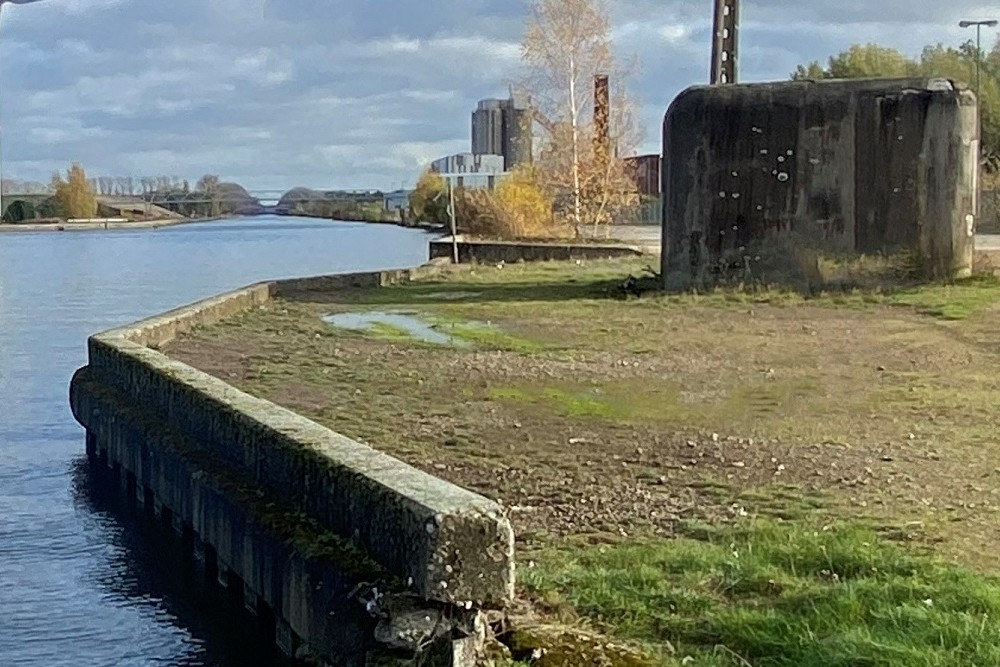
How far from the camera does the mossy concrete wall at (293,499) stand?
5.73 meters

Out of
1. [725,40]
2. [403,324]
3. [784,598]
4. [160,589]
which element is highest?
[725,40]

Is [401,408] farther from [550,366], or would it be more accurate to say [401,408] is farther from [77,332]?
[77,332]

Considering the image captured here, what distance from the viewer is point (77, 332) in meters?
29.5

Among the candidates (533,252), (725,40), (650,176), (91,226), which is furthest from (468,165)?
(91,226)

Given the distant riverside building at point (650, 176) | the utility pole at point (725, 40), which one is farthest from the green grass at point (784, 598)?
the distant riverside building at point (650, 176)

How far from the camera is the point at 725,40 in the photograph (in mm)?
28688

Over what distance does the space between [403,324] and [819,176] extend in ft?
24.0

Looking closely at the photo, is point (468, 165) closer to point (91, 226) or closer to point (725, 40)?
point (725, 40)

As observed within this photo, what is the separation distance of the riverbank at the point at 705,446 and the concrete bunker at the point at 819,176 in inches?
54.0

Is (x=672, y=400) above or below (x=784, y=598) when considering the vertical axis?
below

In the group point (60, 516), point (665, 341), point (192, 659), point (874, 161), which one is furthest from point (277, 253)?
point (192, 659)

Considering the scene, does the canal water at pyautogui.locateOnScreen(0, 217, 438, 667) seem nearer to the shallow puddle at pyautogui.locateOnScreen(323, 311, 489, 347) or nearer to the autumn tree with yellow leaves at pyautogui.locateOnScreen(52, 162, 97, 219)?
the shallow puddle at pyautogui.locateOnScreen(323, 311, 489, 347)

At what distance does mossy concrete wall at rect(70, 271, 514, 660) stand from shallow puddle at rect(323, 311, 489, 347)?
18.5 feet

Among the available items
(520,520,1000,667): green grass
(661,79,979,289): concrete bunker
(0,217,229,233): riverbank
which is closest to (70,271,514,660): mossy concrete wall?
(520,520,1000,667): green grass
